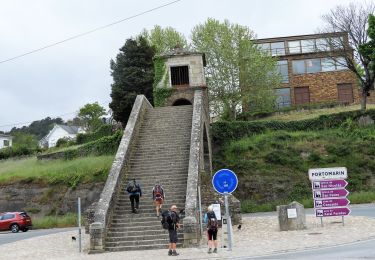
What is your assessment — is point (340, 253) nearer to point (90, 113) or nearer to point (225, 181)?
point (225, 181)

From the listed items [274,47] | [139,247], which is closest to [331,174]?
[139,247]

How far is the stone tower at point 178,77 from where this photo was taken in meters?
34.3

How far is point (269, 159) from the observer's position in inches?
1426

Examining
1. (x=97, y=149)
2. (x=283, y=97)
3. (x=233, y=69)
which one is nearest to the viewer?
(x=97, y=149)

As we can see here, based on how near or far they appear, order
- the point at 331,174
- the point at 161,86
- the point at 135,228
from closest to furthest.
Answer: the point at 135,228 → the point at 331,174 → the point at 161,86

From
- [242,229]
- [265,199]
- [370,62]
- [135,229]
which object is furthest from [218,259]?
[370,62]

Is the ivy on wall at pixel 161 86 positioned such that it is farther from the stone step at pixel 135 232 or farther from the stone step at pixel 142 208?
the stone step at pixel 135 232

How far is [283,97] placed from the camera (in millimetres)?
55031

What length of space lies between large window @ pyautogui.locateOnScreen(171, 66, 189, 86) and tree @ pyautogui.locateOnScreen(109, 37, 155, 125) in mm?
10784

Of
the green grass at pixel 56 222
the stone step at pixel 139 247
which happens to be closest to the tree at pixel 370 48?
the green grass at pixel 56 222

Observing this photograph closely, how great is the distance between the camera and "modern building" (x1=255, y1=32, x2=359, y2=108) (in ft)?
176

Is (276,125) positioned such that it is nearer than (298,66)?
Yes

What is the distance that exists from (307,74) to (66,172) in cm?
2987

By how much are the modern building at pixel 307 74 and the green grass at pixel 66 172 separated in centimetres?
2420
